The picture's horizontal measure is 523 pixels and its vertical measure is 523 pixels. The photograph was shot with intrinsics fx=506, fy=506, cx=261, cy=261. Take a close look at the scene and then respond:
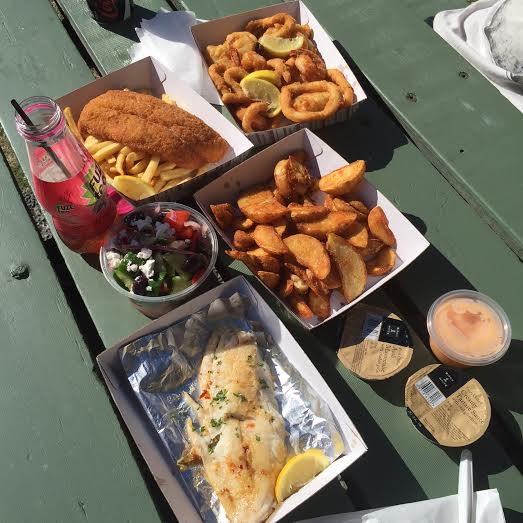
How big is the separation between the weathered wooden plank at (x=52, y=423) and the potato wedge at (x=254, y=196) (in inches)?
25.6

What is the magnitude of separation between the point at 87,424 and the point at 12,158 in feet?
5.08

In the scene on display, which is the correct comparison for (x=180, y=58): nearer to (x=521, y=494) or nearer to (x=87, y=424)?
(x=87, y=424)

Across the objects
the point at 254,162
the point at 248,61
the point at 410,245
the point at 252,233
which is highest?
the point at 248,61

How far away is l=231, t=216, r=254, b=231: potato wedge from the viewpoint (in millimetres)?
1604

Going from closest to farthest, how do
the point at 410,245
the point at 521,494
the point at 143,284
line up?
the point at 521,494 → the point at 143,284 → the point at 410,245

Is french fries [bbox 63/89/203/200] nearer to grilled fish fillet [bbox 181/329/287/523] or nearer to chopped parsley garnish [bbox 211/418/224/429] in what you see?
grilled fish fillet [bbox 181/329/287/523]

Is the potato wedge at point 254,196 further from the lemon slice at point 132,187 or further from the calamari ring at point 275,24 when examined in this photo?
the calamari ring at point 275,24

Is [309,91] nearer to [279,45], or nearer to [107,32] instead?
[279,45]

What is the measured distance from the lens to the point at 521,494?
129cm

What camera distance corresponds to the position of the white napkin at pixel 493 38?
2.25 m

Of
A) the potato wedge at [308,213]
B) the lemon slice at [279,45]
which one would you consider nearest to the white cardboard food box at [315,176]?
the potato wedge at [308,213]

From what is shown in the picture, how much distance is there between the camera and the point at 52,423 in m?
1.40

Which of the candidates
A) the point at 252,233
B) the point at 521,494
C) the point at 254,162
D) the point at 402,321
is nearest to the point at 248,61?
the point at 254,162

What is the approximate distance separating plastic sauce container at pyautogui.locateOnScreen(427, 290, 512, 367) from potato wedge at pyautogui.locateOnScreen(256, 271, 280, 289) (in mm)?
454
